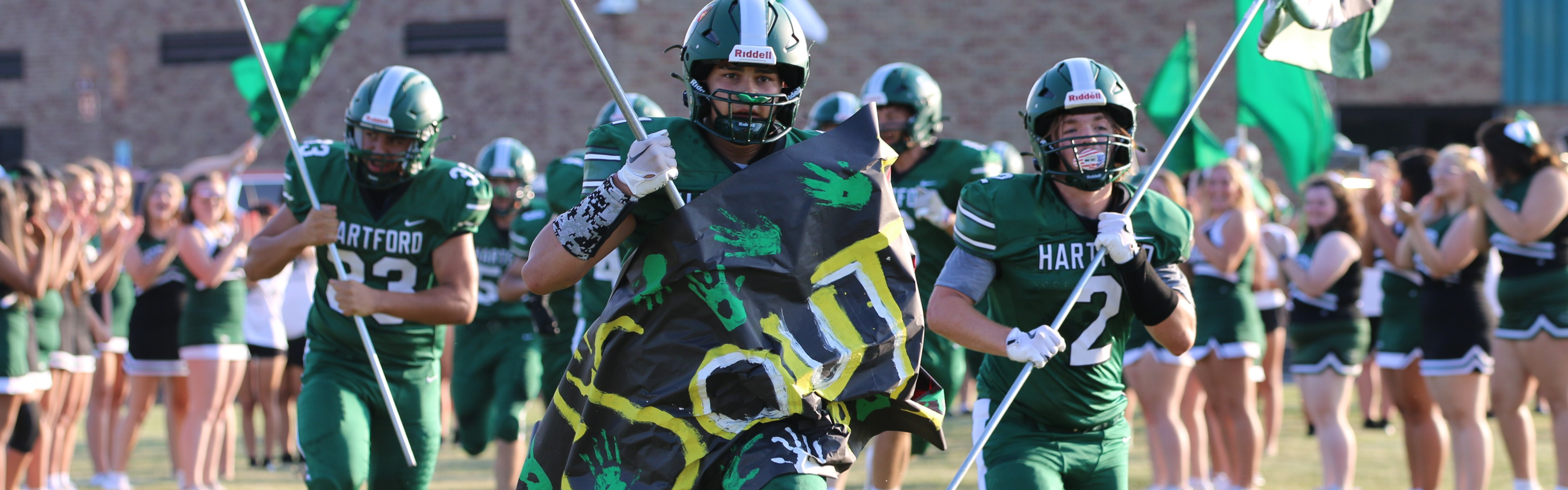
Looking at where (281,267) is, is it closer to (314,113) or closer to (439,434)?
(439,434)

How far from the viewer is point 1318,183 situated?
8.67 metres

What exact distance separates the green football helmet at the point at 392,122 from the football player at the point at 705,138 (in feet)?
6.41

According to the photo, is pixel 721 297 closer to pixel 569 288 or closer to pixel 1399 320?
pixel 569 288

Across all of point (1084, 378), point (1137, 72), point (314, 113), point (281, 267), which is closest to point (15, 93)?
point (314, 113)

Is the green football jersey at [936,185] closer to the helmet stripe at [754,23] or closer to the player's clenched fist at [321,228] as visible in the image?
the player's clenched fist at [321,228]

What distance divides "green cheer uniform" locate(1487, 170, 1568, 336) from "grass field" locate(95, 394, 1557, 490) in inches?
82.5

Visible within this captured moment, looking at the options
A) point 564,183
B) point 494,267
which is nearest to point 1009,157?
point 494,267

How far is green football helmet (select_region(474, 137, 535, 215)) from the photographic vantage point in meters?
8.28

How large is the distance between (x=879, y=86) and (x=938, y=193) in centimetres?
59

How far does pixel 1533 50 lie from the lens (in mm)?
19797

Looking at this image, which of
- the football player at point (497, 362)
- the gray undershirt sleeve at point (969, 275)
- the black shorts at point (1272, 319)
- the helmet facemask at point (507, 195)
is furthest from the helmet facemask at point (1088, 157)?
the black shorts at point (1272, 319)

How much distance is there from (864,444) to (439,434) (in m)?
2.49

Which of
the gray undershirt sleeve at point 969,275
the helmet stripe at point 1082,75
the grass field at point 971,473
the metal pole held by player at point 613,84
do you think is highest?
the metal pole held by player at point 613,84

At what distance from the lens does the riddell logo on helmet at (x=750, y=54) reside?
3.42 metres
